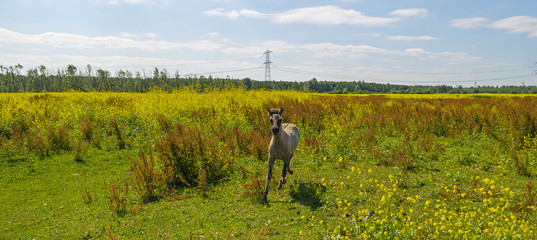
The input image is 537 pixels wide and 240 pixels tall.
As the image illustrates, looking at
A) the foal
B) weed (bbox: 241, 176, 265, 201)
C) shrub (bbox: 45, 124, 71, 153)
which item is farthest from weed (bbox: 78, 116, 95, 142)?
the foal

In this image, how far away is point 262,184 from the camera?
305 inches

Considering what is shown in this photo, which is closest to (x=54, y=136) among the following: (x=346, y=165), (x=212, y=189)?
(x=212, y=189)

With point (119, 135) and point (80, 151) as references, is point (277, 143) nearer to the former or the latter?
point (80, 151)

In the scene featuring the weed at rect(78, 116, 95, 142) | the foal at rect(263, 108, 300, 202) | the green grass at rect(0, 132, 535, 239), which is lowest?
the green grass at rect(0, 132, 535, 239)

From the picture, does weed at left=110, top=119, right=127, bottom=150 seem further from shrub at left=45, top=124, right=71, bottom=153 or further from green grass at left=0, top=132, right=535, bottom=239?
green grass at left=0, top=132, right=535, bottom=239

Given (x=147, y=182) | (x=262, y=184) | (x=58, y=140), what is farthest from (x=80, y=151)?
(x=262, y=184)

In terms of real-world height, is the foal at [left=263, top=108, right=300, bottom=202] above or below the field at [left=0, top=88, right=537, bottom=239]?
above

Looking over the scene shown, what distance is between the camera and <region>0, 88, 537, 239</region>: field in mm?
5453

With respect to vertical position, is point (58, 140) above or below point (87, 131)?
below

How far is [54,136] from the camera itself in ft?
42.7

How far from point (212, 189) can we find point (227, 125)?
8.34m

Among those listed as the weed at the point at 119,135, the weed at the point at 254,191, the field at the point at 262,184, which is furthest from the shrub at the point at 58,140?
the weed at the point at 254,191

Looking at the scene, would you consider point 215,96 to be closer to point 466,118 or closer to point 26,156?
point 26,156

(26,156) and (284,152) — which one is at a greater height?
(284,152)
